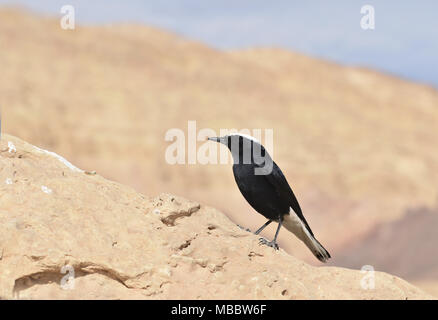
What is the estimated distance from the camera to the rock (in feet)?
16.4

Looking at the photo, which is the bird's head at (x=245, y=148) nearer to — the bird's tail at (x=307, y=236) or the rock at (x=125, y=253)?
the bird's tail at (x=307, y=236)

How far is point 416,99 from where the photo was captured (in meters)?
68.3

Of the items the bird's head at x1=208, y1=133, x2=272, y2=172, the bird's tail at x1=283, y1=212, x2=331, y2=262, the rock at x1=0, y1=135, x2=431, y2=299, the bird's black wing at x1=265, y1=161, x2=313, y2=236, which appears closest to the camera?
the rock at x1=0, y1=135, x2=431, y2=299

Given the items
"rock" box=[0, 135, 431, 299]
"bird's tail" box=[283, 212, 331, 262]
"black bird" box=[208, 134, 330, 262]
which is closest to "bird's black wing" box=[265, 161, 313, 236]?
"black bird" box=[208, 134, 330, 262]

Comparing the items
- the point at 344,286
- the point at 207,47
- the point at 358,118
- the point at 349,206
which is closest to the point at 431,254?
the point at 349,206

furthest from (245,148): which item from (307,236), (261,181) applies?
(307,236)

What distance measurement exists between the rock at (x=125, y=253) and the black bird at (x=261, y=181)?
32.0 inches

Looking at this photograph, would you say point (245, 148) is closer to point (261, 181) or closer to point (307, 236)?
point (261, 181)

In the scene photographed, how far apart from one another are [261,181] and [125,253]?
77.5 inches

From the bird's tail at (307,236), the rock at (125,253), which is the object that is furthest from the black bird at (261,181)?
the rock at (125,253)

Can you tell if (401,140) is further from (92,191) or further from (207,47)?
(92,191)

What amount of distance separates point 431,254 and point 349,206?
1026cm

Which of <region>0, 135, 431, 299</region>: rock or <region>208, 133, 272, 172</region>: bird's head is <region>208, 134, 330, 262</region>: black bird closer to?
<region>208, 133, 272, 172</region>: bird's head

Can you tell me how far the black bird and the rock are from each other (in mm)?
814
